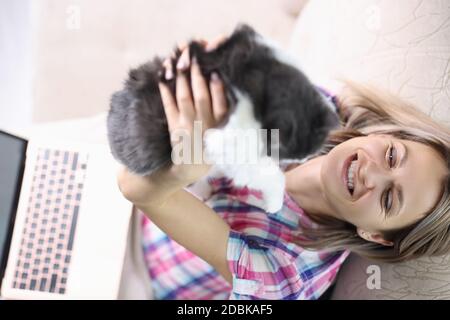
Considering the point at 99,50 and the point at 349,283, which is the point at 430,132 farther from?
the point at 99,50

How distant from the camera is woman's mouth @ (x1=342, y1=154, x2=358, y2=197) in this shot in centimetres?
58

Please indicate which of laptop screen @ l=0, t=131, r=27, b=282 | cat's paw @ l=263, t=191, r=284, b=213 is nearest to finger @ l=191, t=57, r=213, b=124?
cat's paw @ l=263, t=191, r=284, b=213

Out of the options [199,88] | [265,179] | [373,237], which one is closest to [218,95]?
[199,88]

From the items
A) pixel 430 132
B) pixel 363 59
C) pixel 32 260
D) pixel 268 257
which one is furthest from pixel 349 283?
pixel 32 260

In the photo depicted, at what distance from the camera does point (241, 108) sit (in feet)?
1.16

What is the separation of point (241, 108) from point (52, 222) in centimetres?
45

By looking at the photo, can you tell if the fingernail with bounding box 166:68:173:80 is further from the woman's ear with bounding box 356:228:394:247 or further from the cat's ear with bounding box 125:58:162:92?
the woman's ear with bounding box 356:228:394:247

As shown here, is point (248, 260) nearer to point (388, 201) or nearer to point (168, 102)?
point (388, 201)

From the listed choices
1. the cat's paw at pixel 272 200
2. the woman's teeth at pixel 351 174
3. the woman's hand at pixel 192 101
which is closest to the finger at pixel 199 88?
the woman's hand at pixel 192 101

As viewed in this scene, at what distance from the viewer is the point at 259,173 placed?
45 centimetres

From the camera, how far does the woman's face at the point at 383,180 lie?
0.58 metres

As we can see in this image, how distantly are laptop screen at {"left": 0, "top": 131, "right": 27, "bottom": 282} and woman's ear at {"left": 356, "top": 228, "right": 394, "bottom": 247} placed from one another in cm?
55

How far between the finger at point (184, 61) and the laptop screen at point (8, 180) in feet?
1.32

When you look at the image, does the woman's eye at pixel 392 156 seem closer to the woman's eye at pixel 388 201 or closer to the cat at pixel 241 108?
the woman's eye at pixel 388 201
